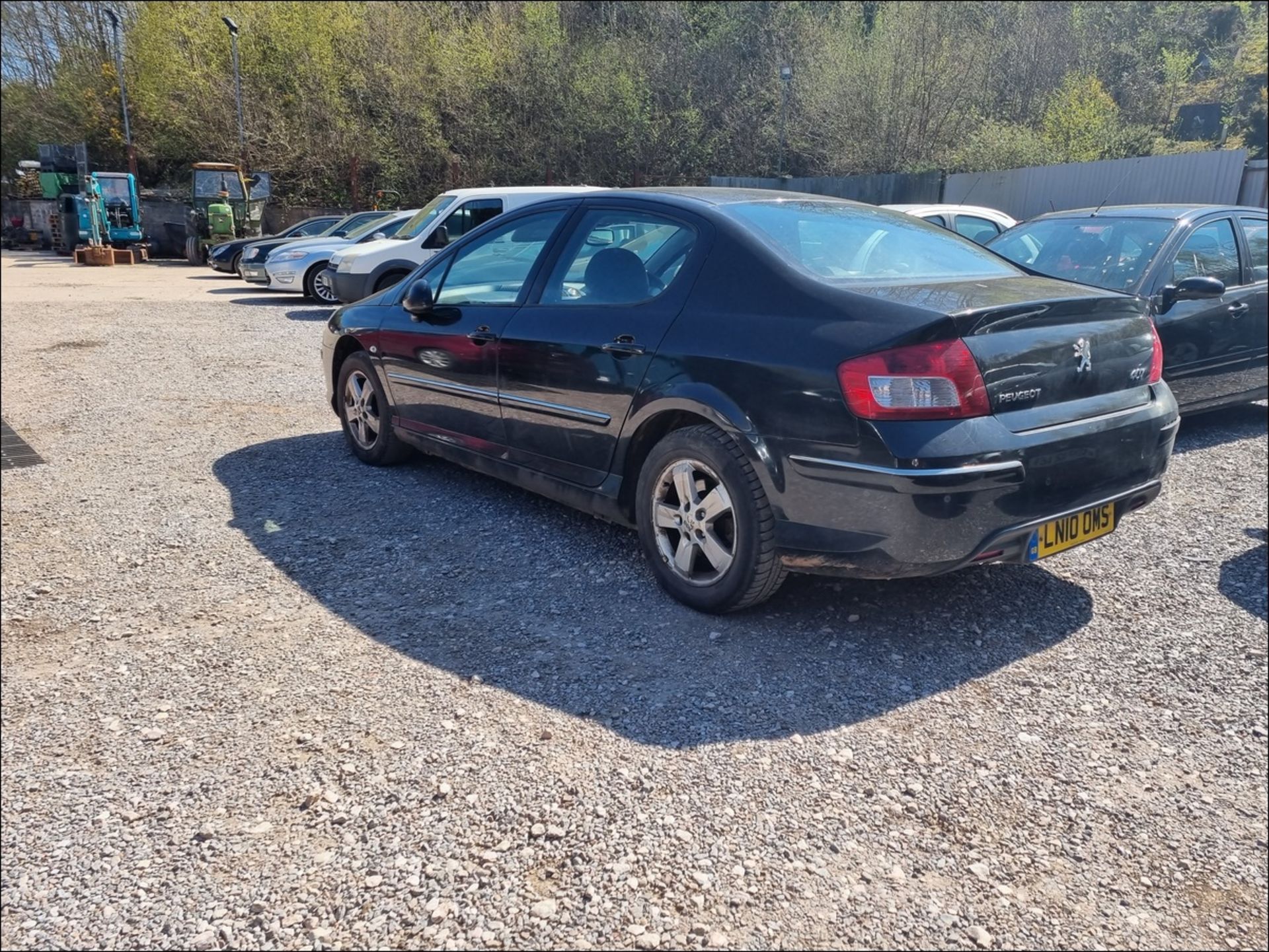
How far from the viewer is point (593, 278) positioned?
4156 millimetres

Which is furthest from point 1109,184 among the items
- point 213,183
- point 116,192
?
point 116,192

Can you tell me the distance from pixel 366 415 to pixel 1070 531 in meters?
3.96

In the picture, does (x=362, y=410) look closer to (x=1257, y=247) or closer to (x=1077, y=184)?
(x=1257, y=247)

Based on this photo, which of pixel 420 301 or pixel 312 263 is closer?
pixel 420 301

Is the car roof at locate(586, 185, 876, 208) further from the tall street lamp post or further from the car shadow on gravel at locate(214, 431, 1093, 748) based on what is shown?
the tall street lamp post

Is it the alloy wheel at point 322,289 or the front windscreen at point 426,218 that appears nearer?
the front windscreen at point 426,218

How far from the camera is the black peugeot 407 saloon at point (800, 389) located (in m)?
3.11

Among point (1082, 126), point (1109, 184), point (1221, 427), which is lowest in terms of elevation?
point (1221, 427)

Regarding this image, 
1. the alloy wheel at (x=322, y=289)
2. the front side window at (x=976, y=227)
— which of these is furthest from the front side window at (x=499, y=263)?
the alloy wheel at (x=322, y=289)

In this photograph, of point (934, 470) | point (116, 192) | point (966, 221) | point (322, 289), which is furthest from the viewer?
point (116, 192)

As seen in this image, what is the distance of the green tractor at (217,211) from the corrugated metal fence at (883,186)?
47.2 ft

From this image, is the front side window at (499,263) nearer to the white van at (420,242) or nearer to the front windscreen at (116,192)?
the white van at (420,242)

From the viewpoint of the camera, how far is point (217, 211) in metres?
→ 27.0

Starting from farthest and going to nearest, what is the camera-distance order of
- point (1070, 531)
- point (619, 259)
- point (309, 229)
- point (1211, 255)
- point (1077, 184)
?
point (309, 229), point (1077, 184), point (1211, 255), point (619, 259), point (1070, 531)
